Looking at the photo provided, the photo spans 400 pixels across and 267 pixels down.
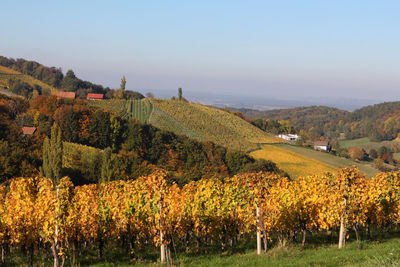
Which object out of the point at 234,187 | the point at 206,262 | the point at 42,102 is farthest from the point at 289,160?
the point at 206,262

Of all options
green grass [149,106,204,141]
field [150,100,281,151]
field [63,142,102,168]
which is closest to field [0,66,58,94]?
field [150,100,281,151]

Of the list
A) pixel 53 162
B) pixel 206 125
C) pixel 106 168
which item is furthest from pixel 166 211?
pixel 206 125

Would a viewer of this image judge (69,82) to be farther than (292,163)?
Yes

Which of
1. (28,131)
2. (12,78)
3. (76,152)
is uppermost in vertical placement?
(12,78)

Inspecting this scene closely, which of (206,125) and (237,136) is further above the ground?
(206,125)

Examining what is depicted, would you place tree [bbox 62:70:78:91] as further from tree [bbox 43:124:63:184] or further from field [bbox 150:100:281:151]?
tree [bbox 43:124:63:184]

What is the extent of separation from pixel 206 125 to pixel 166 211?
332ft

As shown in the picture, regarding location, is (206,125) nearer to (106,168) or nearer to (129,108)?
(129,108)

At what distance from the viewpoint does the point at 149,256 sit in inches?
790

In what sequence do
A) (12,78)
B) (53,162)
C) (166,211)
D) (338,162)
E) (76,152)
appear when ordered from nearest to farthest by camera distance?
1. (166,211)
2. (53,162)
3. (76,152)
4. (338,162)
5. (12,78)

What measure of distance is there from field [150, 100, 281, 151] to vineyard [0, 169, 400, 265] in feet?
252

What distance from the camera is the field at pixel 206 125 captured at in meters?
106

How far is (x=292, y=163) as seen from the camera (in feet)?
301

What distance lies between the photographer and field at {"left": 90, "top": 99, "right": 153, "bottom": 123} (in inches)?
4397
